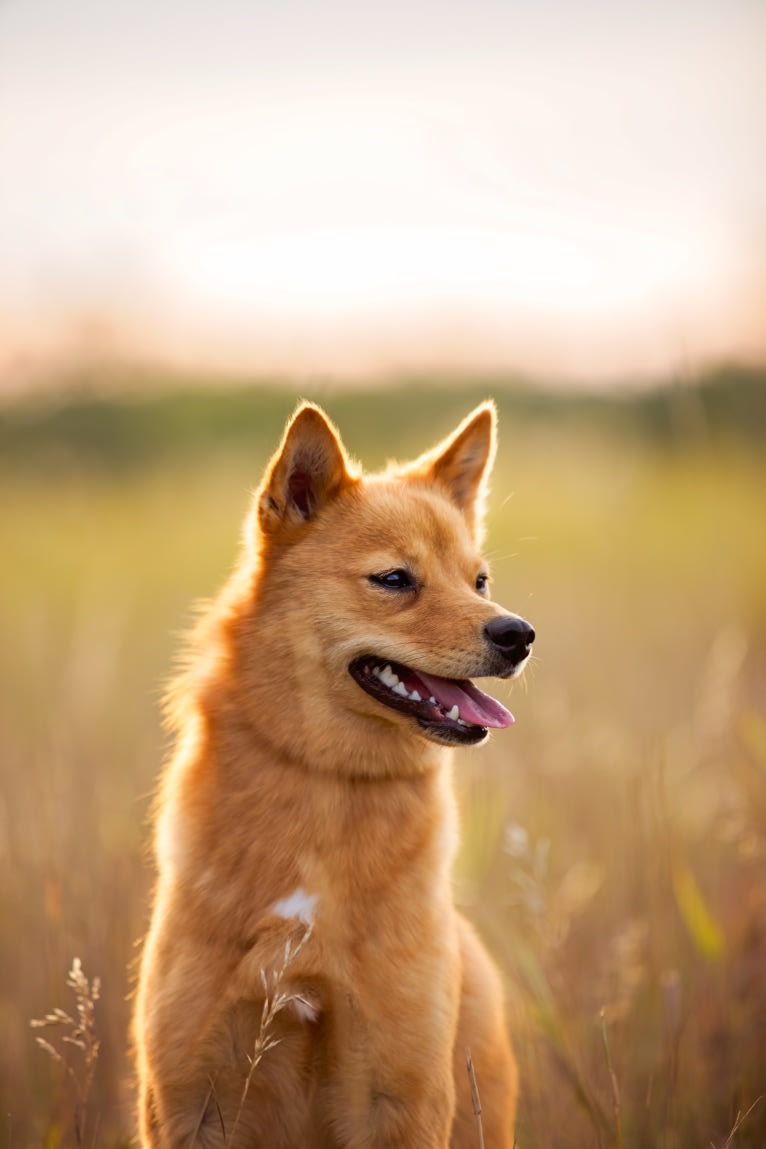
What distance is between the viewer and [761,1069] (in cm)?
373

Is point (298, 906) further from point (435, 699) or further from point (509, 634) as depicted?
point (509, 634)

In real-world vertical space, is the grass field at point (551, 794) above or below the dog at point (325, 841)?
below

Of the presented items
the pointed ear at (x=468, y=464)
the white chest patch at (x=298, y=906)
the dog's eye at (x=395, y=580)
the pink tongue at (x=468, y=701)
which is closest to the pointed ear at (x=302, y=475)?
the dog's eye at (x=395, y=580)

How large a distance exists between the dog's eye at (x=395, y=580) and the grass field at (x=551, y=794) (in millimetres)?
445

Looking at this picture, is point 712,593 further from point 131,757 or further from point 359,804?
point 359,804

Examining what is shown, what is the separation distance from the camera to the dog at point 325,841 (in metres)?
2.75

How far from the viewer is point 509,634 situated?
2.91 meters

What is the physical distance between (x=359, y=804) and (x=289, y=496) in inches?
35.9

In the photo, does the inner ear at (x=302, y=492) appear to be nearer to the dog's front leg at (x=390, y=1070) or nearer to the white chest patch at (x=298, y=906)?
the white chest patch at (x=298, y=906)

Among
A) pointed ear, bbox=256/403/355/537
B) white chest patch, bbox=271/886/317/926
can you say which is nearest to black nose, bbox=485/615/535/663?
pointed ear, bbox=256/403/355/537

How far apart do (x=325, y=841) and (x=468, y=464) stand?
1418 mm

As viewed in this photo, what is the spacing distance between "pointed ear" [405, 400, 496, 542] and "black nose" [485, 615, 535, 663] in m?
0.84

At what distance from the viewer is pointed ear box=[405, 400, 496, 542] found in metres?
3.69

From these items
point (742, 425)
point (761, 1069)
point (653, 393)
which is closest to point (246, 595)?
point (761, 1069)
